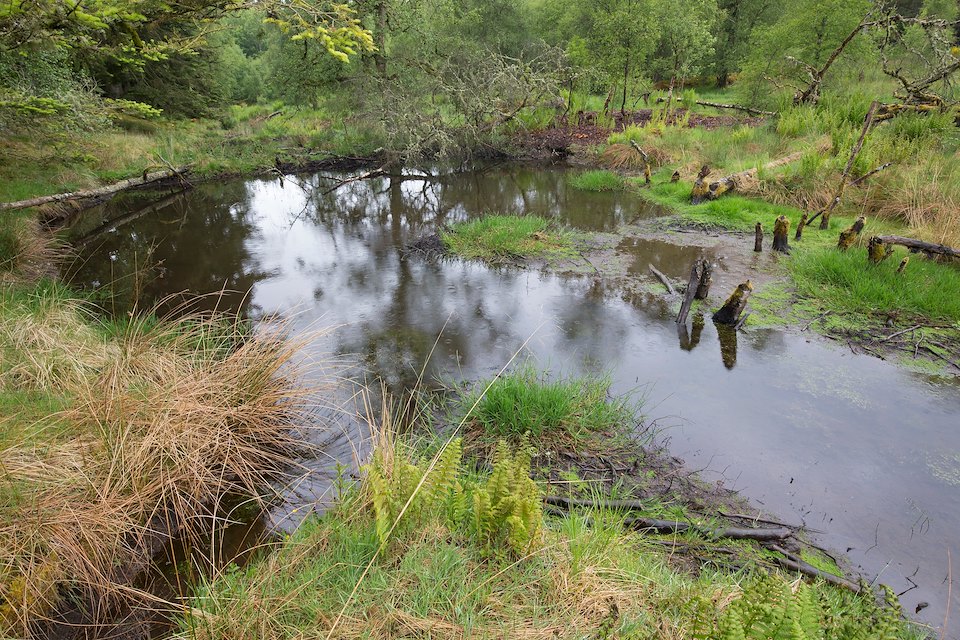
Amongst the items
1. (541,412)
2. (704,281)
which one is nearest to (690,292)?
(704,281)

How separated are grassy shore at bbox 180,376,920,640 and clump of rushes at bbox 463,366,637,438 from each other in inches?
46.5

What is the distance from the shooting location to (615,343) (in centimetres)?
611

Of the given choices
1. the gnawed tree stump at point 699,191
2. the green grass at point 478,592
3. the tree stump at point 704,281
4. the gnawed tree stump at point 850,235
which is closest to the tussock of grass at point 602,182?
the gnawed tree stump at point 699,191

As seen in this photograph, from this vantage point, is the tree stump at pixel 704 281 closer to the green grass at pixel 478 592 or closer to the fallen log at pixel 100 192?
the green grass at pixel 478 592

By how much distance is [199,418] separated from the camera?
373 cm

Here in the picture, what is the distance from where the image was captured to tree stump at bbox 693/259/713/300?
262 inches

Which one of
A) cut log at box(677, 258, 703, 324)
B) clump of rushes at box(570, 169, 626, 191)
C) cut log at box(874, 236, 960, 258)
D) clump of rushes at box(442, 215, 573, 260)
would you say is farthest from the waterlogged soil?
cut log at box(874, 236, 960, 258)

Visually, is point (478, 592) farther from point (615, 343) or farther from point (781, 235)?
point (781, 235)

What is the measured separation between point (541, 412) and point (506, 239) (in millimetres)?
5301

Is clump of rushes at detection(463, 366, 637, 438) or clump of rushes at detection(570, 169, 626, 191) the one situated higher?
clump of rushes at detection(570, 169, 626, 191)

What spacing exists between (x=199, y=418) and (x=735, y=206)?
33.3 feet

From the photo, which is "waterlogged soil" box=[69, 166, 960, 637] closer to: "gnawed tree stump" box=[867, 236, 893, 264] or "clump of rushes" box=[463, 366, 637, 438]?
"clump of rushes" box=[463, 366, 637, 438]

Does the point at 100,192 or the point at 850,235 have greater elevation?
the point at 100,192

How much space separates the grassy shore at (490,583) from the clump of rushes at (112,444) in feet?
2.69
